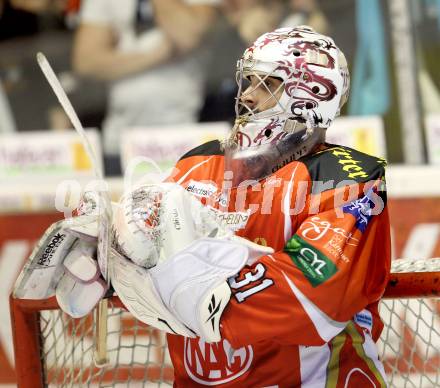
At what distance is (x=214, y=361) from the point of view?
169cm

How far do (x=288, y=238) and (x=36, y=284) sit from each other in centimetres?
44

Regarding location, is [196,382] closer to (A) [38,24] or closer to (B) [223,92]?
(B) [223,92]

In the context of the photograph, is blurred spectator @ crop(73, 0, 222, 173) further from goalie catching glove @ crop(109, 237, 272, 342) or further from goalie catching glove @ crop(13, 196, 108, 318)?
goalie catching glove @ crop(109, 237, 272, 342)

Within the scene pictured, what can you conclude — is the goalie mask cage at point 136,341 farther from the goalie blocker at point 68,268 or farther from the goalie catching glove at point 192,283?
the goalie catching glove at point 192,283

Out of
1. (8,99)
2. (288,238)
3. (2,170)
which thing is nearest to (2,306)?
(2,170)

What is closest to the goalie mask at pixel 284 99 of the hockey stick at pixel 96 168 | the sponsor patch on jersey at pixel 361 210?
the sponsor patch on jersey at pixel 361 210

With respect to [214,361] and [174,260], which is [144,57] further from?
[174,260]

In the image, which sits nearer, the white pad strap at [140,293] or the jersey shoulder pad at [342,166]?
the white pad strap at [140,293]

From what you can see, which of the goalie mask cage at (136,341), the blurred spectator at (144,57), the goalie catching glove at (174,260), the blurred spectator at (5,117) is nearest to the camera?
the goalie catching glove at (174,260)

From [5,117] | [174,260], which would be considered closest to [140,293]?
[174,260]

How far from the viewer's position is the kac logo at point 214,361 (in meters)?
1.67

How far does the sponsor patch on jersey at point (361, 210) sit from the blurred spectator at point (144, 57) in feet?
6.98

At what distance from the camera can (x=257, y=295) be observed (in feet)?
4.78

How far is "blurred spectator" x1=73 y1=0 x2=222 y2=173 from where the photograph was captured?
3680mm
